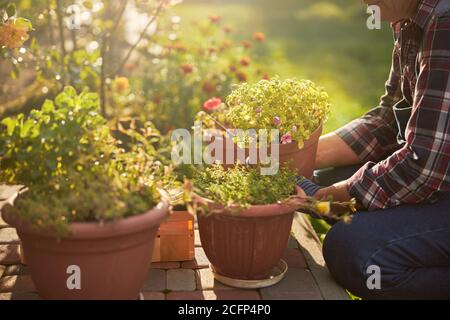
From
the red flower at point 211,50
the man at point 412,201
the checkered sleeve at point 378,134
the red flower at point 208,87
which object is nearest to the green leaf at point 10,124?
the man at point 412,201

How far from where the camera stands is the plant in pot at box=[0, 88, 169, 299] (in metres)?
2.22

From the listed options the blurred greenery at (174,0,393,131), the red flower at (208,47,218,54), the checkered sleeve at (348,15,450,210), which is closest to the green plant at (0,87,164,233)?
the checkered sleeve at (348,15,450,210)

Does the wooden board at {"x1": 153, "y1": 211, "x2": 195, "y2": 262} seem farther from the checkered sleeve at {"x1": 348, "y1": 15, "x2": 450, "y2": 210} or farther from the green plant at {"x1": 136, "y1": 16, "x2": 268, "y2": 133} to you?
the green plant at {"x1": 136, "y1": 16, "x2": 268, "y2": 133}

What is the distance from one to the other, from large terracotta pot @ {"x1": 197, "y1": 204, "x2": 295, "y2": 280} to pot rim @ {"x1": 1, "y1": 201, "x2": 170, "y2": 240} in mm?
356

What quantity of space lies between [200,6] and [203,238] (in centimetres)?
983

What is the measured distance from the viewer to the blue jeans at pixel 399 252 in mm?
2635

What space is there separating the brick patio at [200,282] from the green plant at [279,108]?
549 mm

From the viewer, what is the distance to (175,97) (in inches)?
198

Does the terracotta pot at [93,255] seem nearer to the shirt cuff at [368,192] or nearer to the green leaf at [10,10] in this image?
the shirt cuff at [368,192]

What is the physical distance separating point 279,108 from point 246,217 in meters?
0.62

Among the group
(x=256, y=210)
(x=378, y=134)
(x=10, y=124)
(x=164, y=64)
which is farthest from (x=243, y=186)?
(x=164, y=64)

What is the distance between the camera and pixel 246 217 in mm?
2592

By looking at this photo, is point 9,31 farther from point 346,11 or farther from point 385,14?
point 346,11

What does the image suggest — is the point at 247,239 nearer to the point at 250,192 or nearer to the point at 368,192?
the point at 250,192
